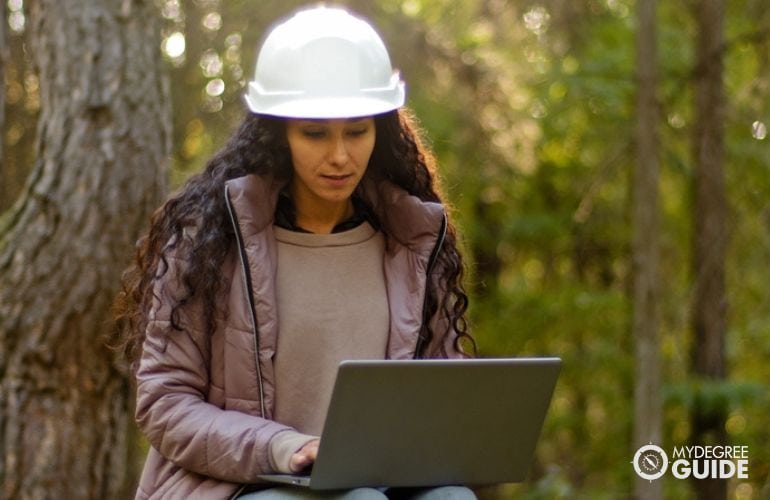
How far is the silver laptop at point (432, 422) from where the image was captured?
2439 mm

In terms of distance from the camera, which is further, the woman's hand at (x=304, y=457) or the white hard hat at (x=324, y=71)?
the white hard hat at (x=324, y=71)

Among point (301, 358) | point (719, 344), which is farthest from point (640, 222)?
point (301, 358)

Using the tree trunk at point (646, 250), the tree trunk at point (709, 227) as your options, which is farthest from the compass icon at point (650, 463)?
the tree trunk at point (709, 227)

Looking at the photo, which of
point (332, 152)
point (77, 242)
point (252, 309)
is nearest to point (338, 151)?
point (332, 152)

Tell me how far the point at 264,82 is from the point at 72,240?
1.64m

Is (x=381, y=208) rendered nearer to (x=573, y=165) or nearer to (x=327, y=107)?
(x=327, y=107)

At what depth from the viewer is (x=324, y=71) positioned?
2830 millimetres

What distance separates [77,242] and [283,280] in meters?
1.63

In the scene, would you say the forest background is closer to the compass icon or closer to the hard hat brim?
the compass icon

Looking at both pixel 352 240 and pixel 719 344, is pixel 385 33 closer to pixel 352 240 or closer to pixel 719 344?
pixel 719 344

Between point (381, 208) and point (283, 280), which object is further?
point (381, 208)

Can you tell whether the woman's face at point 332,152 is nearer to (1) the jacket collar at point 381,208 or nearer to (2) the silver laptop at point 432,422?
(1) the jacket collar at point 381,208

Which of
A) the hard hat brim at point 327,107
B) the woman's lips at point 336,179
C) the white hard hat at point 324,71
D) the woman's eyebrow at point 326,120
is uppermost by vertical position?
the white hard hat at point 324,71

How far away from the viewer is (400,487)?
2.69 m
